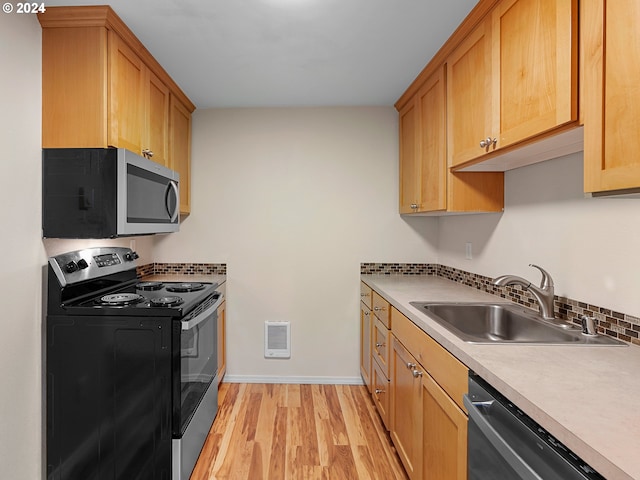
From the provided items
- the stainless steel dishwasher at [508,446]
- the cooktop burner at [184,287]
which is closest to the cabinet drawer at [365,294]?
the cooktop burner at [184,287]

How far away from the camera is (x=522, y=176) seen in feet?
6.68

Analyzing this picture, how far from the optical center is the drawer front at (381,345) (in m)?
2.25

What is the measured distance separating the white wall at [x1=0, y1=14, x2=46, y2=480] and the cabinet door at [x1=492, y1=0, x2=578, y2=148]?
2.05m

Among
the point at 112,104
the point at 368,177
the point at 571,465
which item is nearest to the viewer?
the point at 571,465

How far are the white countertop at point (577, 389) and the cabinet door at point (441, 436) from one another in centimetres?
20

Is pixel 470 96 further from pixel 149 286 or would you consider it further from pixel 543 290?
pixel 149 286

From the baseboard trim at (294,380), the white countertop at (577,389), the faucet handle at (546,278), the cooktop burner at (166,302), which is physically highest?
the faucet handle at (546,278)

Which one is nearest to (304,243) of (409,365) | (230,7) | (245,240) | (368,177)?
(245,240)

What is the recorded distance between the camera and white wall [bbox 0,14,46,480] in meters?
1.60

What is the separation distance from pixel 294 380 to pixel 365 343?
719 mm

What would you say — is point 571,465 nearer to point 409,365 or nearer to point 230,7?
point 409,365

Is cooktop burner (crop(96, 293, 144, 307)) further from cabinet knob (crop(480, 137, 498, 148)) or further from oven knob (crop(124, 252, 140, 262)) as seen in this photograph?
cabinet knob (crop(480, 137, 498, 148))

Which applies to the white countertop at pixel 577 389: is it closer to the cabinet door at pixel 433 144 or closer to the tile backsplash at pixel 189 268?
the cabinet door at pixel 433 144

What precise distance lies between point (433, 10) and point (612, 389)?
1.67m
